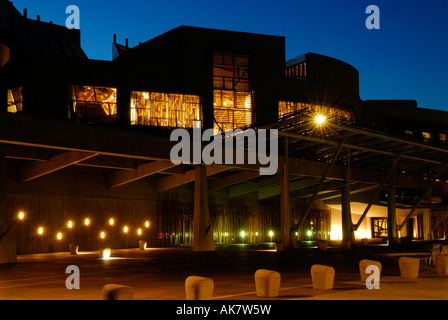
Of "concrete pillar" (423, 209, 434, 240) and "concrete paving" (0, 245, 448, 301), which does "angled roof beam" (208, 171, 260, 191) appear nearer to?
"concrete paving" (0, 245, 448, 301)

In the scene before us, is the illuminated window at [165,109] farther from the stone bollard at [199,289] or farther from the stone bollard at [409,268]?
the stone bollard at [199,289]

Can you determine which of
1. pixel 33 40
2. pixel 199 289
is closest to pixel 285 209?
pixel 199 289

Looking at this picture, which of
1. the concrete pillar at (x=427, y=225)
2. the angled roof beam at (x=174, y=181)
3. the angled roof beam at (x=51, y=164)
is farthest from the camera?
the concrete pillar at (x=427, y=225)

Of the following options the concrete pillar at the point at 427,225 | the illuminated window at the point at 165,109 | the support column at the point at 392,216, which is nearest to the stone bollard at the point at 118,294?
the illuminated window at the point at 165,109

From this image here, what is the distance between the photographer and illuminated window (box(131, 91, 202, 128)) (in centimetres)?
3969

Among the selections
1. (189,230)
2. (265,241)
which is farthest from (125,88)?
(265,241)

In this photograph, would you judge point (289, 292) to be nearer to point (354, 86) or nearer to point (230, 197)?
point (230, 197)

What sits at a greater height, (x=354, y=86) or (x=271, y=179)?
(x=354, y=86)

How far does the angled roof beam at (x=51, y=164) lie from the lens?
28898mm

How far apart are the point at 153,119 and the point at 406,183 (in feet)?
81.3

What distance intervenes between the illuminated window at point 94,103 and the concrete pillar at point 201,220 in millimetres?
9161

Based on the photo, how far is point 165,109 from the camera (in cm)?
4053

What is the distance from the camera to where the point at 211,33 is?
43094 mm
